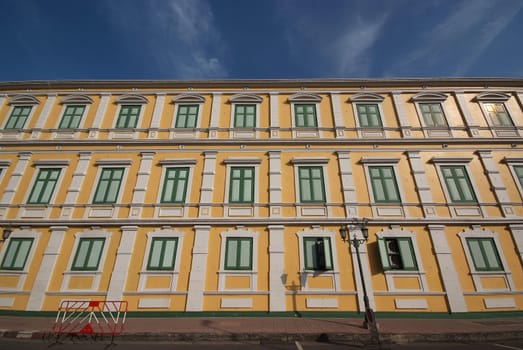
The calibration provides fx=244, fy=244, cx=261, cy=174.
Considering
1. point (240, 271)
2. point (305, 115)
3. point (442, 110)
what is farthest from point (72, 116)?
point (442, 110)

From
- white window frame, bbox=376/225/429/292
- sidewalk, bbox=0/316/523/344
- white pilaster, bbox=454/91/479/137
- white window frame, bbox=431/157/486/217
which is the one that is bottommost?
sidewalk, bbox=0/316/523/344

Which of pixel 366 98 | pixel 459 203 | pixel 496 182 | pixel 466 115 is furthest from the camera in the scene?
pixel 366 98

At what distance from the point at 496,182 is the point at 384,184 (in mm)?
5490

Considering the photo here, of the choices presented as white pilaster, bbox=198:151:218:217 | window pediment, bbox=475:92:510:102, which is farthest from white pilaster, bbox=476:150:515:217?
white pilaster, bbox=198:151:218:217

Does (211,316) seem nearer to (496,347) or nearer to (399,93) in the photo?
Result: (496,347)

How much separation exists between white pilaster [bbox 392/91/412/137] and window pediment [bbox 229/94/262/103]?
27.2ft

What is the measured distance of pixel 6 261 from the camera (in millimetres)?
11047

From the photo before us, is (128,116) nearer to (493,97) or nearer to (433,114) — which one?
(433,114)

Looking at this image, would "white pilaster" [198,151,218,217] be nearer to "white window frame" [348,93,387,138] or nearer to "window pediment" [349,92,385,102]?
"white window frame" [348,93,387,138]

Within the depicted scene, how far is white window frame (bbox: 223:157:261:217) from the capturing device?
11.9 metres

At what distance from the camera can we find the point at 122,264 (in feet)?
35.6

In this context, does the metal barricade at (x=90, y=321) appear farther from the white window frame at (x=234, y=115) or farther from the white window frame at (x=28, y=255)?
the white window frame at (x=234, y=115)

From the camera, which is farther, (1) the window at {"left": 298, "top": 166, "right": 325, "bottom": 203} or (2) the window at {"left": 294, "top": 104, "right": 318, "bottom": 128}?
(2) the window at {"left": 294, "top": 104, "right": 318, "bottom": 128}

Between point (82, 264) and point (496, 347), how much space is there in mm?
15448
